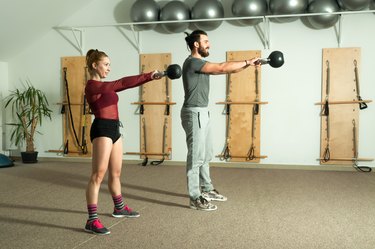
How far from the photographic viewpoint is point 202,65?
133 inches

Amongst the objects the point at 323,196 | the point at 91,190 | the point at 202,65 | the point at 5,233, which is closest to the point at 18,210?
the point at 5,233

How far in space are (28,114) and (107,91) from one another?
4.26 meters

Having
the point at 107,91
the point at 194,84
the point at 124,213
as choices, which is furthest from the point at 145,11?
the point at 124,213

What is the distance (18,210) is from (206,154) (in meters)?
1.74

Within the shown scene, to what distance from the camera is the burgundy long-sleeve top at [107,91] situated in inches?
108

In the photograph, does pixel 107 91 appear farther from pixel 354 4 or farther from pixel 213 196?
pixel 354 4

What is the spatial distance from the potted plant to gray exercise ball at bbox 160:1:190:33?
248 cm

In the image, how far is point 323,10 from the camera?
527 cm

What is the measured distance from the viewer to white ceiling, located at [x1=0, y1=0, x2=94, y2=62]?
18.7 ft

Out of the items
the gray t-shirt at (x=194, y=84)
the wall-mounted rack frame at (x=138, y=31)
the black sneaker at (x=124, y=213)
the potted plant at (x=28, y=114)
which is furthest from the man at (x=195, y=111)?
the potted plant at (x=28, y=114)

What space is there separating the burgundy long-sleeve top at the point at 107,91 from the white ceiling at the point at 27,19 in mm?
3315

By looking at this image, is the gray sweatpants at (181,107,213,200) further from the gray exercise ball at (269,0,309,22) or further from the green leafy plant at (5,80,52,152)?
the green leafy plant at (5,80,52,152)

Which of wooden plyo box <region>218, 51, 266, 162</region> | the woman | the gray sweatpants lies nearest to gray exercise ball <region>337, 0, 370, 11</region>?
wooden plyo box <region>218, 51, 266, 162</region>

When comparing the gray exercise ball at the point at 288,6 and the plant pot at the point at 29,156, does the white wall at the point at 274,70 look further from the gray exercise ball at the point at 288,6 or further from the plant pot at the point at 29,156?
the plant pot at the point at 29,156
